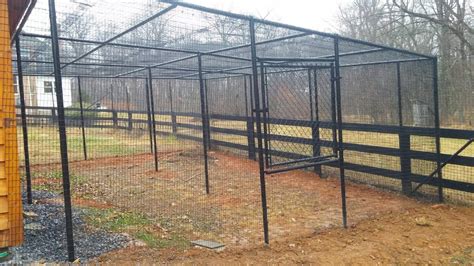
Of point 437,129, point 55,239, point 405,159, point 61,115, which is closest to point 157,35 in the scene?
point 61,115

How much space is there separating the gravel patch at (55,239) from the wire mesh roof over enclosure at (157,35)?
2.40m

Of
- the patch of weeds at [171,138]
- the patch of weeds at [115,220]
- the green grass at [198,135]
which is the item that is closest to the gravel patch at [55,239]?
the patch of weeds at [115,220]

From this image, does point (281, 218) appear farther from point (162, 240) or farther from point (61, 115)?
point (61, 115)

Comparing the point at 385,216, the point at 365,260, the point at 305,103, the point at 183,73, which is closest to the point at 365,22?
the point at 183,73

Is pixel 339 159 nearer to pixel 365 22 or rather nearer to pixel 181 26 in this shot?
pixel 181 26

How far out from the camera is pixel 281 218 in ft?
17.3

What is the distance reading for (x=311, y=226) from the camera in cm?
489

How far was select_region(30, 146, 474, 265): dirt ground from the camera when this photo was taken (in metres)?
3.90

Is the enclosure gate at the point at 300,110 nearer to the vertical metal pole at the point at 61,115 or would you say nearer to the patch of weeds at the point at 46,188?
the vertical metal pole at the point at 61,115

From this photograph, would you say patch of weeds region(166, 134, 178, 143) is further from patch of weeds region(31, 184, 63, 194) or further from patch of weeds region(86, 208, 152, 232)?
patch of weeds region(86, 208, 152, 232)

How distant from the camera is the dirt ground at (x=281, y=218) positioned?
390cm

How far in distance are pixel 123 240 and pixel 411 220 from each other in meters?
3.63

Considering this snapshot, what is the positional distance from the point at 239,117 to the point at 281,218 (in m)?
5.41

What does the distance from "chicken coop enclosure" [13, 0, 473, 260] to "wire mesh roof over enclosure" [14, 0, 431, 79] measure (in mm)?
26
